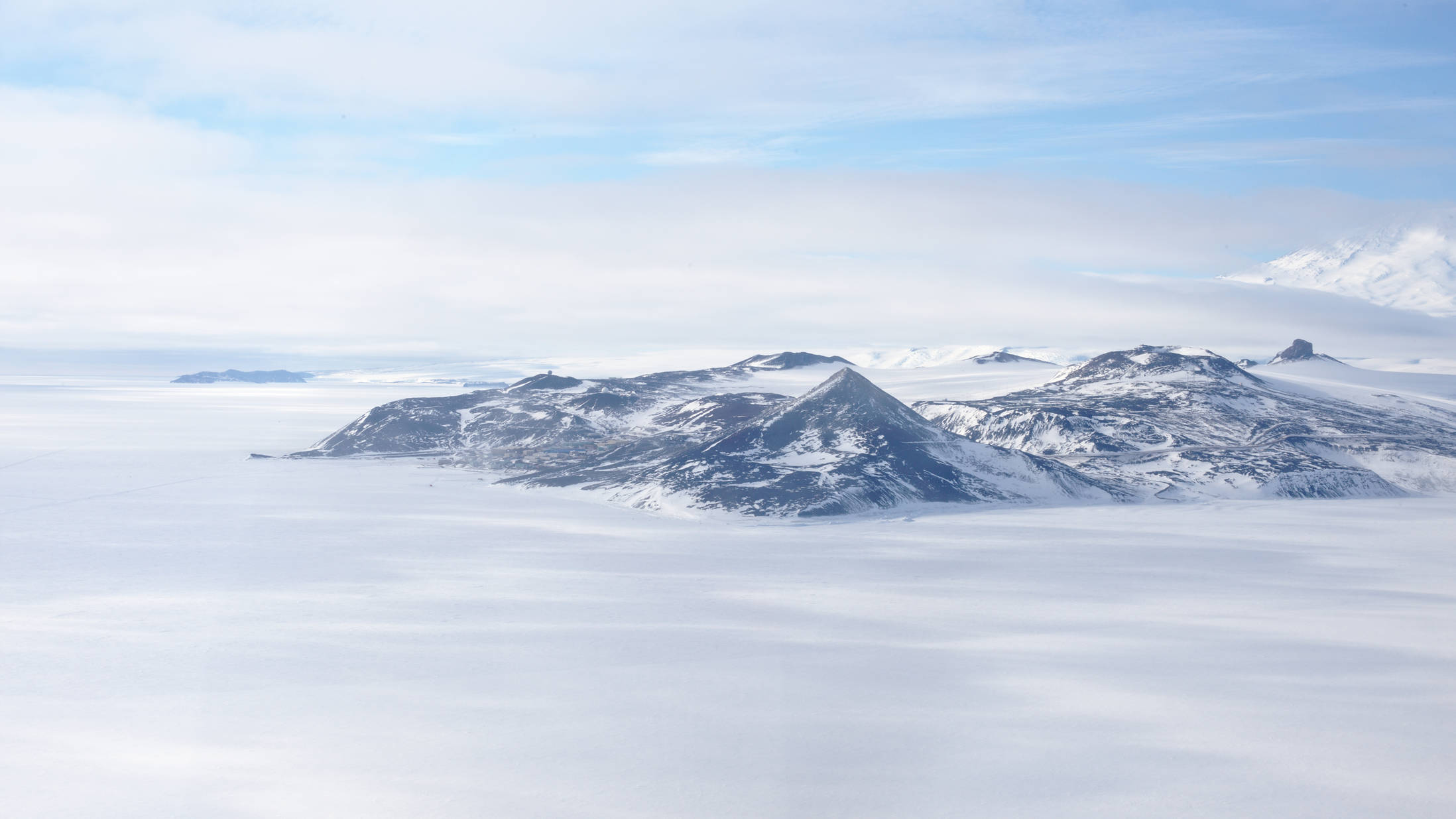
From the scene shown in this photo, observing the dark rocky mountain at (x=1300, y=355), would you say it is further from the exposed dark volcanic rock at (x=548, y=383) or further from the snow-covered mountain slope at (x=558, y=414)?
the exposed dark volcanic rock at (x=548, y=383)

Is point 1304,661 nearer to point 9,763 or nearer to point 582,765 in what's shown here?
point 582,765

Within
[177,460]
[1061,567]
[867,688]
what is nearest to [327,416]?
[177,460]

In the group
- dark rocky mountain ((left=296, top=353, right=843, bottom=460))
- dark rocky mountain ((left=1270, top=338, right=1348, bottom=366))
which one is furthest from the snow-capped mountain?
dark rocky mountain ((left=296, top=353, right=843, bottom=460))

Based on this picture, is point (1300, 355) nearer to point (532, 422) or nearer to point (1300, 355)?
point (1300, 355)

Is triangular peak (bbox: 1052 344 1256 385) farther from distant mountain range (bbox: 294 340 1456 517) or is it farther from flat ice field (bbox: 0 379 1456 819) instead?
flat ice field (bbox: 0 379 1456 819)

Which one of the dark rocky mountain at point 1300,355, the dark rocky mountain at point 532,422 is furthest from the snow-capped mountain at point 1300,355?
the dark rocky mountain at point 532,422

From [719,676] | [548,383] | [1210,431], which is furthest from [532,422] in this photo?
[719,676]
